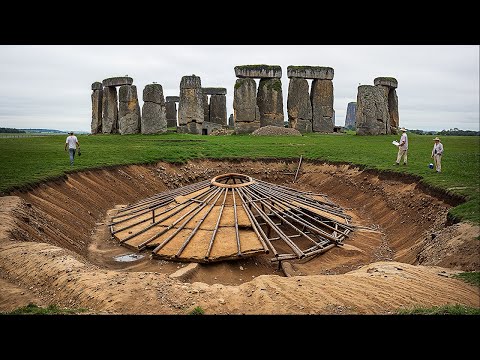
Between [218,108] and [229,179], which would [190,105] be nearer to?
[218,108]

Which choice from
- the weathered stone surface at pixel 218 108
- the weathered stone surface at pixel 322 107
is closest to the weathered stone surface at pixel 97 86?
the weathered stone surface at pixel 218 108

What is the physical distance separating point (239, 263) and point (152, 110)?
21.0 meters

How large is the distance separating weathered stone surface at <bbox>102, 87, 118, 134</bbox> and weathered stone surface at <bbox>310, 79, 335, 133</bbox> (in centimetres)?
1581

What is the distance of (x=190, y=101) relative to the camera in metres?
30.2

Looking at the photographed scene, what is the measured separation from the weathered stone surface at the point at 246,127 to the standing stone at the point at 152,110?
5.86 meters

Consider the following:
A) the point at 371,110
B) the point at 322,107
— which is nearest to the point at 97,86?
the point at 322,107

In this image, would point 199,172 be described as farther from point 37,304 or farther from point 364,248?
point 37,304

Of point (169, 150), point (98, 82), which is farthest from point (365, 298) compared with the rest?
point (98, 82)

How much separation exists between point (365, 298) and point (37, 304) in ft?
15.9

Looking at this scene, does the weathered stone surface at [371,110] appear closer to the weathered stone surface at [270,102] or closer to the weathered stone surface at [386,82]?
the weathered stone surface at [386,82]

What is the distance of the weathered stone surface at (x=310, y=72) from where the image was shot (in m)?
32.8

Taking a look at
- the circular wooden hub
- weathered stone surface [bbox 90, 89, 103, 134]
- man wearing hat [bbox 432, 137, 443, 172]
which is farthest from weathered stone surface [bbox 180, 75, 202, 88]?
man wearing hat [bbox 432, 137, 443, 172]

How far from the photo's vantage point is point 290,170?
65.1 feet

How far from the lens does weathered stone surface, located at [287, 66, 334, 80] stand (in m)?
32.8
